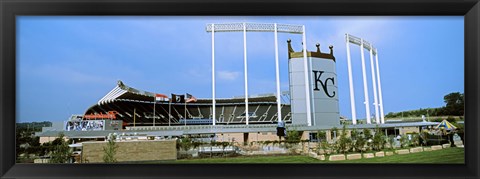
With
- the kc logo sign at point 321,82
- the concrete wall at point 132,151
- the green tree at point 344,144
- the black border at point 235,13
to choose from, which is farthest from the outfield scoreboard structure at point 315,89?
the black border at point 235,13

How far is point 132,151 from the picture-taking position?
4750 millimetres

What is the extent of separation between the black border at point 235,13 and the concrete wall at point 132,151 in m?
3.07

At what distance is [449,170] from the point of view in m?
1.69

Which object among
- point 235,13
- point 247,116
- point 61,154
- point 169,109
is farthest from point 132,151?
point 169,109

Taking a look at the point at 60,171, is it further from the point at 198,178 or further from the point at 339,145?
the point at 339,145

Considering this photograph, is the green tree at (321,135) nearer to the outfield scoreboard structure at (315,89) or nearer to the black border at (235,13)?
the outfield scoreboard structure at (315,89)

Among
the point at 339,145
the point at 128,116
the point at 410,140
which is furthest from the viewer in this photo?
the point at 128,116

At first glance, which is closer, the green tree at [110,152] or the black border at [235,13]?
the black border at [235,13]

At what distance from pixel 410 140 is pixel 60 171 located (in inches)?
258

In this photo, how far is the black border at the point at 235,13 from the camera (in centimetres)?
162

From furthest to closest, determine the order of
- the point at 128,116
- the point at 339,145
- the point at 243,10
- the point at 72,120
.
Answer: the point at 128,116 → the point at 72,120 → the point at 339,145 → the point at 243,10

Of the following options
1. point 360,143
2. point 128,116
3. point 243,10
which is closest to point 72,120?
point 128,116

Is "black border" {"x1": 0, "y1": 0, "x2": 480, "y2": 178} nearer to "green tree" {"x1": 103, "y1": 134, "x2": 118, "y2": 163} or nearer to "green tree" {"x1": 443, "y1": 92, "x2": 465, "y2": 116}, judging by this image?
"green tree" {"x1": 443, "y1": 92, "x2": 465, "y2": 116}

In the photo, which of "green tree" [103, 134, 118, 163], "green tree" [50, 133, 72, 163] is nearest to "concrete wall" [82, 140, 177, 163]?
"green tree" [103, 134, 118, 163]
